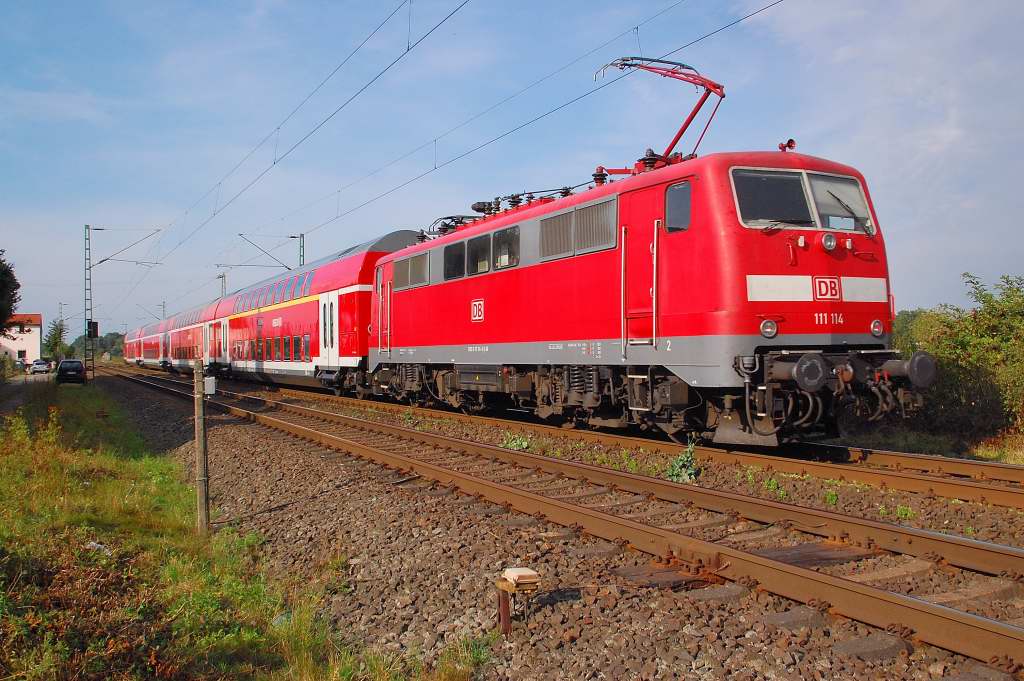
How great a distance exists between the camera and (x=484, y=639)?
14.8 ft

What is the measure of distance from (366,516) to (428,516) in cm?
70

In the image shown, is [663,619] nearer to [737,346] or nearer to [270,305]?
[737,346]

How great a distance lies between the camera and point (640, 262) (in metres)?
9.82

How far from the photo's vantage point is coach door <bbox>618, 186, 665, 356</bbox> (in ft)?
31.4

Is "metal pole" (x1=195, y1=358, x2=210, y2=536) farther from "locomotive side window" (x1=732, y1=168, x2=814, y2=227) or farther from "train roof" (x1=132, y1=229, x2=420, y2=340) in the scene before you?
"train roof" (x1=132, y1=229, x2=420, y2=340)

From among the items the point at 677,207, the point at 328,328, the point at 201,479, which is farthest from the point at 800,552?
the point at 328,328

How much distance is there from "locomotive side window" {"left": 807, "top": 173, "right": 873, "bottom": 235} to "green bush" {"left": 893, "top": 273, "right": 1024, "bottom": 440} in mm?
4116

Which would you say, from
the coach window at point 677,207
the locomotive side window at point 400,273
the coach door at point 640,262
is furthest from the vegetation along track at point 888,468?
the locomotive side window at point 400,273

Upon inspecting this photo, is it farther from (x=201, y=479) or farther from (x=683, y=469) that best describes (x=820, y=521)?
(x=201, y=479)

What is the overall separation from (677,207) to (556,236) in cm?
256

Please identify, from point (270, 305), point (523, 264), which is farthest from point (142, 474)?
point (270, 305)

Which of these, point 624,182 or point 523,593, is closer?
point 523,593

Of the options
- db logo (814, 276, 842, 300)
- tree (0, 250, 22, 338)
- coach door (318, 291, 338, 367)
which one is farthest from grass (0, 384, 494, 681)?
tree (0, 250, 22, 338)

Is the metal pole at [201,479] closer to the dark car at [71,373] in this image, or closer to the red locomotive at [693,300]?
the red locomotive at [693,300]
